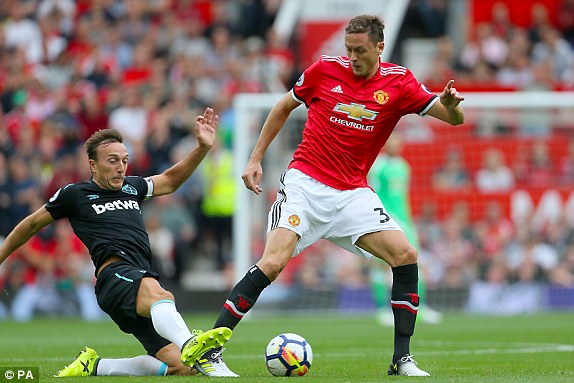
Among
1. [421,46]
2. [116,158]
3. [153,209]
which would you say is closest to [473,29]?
[421,46]

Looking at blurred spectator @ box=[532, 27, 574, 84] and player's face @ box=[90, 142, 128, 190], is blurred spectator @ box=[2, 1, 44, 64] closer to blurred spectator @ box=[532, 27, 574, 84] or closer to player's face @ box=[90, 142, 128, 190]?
blurred spectator @ box=[532, 27, 574, 84]

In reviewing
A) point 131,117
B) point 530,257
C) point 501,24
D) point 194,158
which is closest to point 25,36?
point 131,117

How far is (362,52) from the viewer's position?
8.14 m

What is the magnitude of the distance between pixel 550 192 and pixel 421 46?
5276 mm

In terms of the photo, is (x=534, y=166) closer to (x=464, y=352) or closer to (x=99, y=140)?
(x=464, y=352)

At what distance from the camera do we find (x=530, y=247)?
18.1 metres

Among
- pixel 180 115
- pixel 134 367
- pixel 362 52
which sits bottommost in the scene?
pixel 134 367

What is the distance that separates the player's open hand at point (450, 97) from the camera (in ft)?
26.1

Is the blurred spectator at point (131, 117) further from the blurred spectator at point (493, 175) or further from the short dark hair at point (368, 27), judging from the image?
the short dark hair at point (368, 27)

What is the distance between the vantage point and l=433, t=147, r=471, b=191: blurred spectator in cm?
1828

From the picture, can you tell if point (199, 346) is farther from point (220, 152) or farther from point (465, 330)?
point (220, 152)

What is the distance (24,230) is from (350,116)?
2.44 m

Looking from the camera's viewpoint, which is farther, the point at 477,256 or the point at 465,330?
the point at 477,256

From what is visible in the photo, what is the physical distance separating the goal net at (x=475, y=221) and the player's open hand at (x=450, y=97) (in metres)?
9.76
